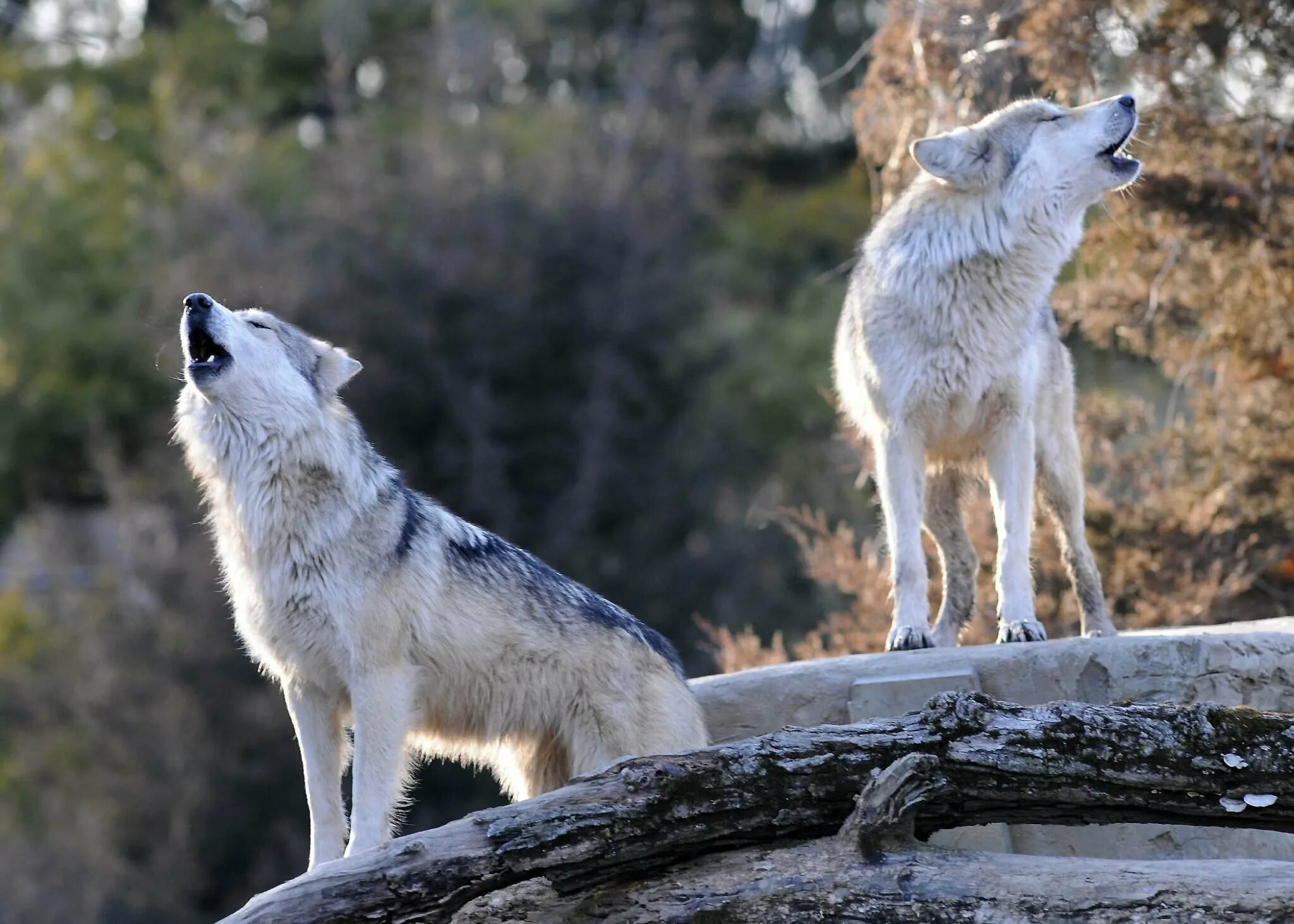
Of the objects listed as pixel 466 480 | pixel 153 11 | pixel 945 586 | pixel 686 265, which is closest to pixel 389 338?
pixel 466 480

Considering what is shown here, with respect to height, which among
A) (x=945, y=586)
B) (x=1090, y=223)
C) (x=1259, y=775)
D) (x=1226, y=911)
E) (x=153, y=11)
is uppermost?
(x=153, y=11)

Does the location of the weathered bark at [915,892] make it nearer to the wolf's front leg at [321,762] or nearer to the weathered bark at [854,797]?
the weathered bark at [854,797]

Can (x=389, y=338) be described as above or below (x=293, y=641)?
above

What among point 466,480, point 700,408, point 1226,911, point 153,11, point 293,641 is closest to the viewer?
point 1226,911

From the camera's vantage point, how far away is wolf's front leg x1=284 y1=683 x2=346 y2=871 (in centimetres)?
613

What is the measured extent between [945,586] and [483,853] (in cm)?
377

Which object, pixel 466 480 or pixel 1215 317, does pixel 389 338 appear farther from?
pixel 1215 317

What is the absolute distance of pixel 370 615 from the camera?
6.09 meters

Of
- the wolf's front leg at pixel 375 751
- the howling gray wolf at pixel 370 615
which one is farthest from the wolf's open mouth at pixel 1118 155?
the wolf's front leg at pixel 375 751

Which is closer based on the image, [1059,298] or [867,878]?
[867,878]

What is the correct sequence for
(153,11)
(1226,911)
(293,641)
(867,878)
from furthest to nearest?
1. (153,11)
2. (293,641)
3. (867,878)
4. (1226,911)

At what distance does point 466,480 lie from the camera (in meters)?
22.8

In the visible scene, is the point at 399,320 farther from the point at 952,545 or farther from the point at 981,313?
the point at 981,313

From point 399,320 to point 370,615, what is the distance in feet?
58.9
